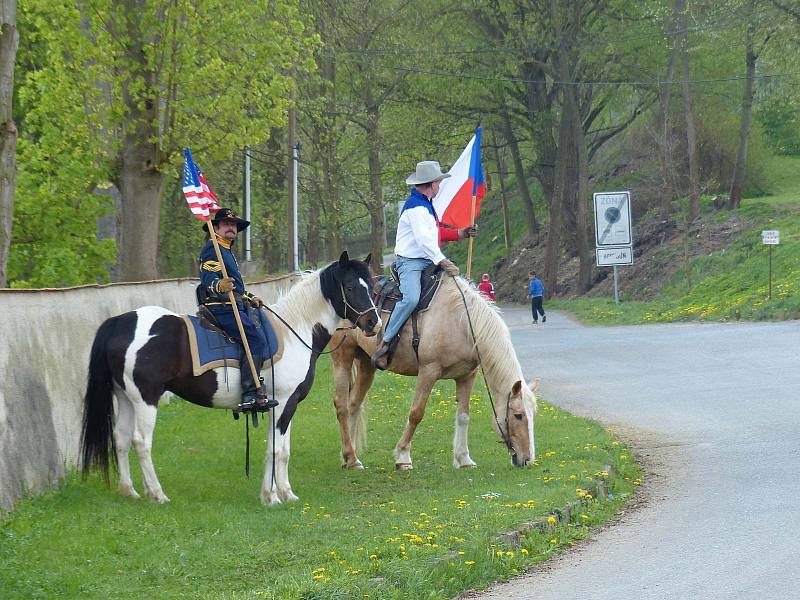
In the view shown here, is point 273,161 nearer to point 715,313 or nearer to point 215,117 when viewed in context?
point 715,313

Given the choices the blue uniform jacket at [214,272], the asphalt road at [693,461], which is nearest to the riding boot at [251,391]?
the blue uniform jacket at [214,272]

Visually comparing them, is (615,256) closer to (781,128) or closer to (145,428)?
(781,128)

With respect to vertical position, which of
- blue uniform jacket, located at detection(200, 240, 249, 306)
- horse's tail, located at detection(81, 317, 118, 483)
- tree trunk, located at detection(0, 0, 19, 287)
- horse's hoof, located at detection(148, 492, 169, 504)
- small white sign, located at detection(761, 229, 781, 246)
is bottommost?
horse's hoof, located at detection(148, 492, 169, 504)

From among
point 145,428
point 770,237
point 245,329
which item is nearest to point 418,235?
point 245,329

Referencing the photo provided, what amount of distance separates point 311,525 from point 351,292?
296cm

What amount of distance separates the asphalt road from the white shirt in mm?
2651

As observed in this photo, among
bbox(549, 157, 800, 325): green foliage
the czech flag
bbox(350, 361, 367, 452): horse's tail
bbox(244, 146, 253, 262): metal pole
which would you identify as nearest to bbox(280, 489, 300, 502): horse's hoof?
bbox(350, 361, 367, 452): horse's tail

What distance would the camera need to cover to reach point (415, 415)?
40.2 ft

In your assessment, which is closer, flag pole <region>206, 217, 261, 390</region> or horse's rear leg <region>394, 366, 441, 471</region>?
flag pole <region>206, 217, 261, 390</region>

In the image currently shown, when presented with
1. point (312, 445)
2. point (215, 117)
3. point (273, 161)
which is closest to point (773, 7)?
point (273, 161)

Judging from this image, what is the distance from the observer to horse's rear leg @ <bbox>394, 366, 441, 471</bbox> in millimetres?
12258

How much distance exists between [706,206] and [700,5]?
929 centimetres

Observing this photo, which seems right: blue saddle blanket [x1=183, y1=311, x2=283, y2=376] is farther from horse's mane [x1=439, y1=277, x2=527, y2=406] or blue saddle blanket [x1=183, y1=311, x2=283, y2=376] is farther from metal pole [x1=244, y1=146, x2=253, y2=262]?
metal pole [x1=244, y1=146, x2=253, y2=262]

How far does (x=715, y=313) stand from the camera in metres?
33.9
